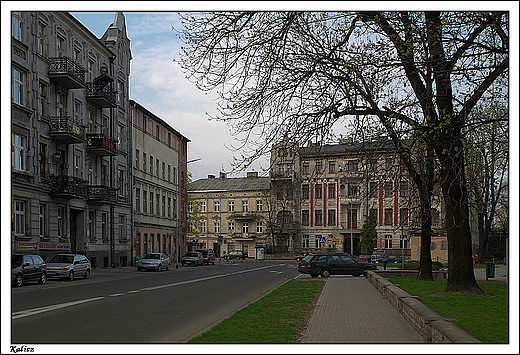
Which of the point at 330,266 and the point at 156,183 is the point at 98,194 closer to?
the point at 330,266

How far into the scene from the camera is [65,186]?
120ft

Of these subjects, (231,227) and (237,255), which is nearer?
(237,255)

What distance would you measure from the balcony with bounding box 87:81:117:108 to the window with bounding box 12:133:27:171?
10.4 m

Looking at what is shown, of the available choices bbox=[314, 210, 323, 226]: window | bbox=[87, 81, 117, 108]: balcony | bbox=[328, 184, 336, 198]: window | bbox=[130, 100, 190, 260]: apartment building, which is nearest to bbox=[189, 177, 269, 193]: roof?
bbox=[314, 210, 323, 226]: window

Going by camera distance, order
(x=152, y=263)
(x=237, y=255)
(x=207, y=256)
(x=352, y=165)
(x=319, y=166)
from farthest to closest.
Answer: (x=237, y=255), (x=207, y=256), (x=152, y=263), (x=352, y=165), (x=319, y=166)

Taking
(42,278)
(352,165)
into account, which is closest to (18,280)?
(42,278)

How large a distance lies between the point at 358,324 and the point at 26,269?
18.6 metres

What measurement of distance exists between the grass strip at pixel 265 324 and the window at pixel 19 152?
2037 centimetres

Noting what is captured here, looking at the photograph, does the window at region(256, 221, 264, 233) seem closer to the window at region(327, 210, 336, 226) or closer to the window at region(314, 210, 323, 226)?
the window at region(314, 210, 323, 226)

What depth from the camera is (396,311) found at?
14211 millimetres

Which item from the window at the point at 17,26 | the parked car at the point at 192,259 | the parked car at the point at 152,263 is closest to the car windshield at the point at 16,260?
the window at the point at 17,26

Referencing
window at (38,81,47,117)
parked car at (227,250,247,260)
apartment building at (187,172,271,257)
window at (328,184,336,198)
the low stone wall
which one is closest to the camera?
the low stone wall

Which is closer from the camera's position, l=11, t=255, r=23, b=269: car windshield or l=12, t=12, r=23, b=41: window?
l=11, t=255, r=23, b=269: car windshield

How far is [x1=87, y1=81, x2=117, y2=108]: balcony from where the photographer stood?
4241 centimetres
